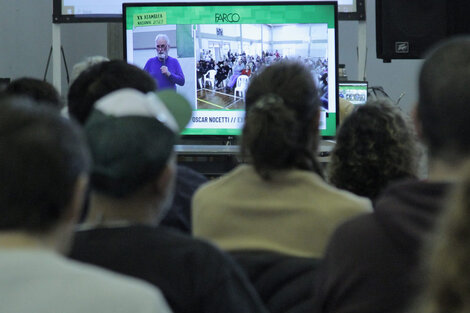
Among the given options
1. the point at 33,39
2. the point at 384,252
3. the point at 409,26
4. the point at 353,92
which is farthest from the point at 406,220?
the point at 33,39

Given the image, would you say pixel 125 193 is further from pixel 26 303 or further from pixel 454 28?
pixel 454 28

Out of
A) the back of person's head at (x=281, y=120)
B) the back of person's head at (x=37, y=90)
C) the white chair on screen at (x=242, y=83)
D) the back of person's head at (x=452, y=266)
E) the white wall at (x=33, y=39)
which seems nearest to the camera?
the back of person's head at (x=452, y=266)

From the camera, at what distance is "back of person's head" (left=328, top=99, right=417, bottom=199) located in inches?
89.2

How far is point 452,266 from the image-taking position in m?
0.66

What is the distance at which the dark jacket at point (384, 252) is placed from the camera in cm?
128

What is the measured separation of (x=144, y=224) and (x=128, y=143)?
149mm

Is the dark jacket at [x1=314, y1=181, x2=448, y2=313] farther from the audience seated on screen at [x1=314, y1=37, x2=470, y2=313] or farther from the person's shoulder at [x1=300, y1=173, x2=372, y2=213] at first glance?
the person's shoulder at [x1=300, y1=173, x2=372, y2=213]

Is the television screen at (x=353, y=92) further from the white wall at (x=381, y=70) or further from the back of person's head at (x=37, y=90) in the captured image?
the back of person's head at (x=37, y=90)

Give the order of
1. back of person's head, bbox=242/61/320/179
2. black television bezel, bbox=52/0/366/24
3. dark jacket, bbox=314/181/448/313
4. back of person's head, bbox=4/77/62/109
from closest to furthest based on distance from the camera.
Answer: dark jacket, bbox=314/181/448/313
back of person's head, bbox=242/61/320/179
back of person's head, bbox=4/77/62/109
black television bezel, bbox=52/0/366/24

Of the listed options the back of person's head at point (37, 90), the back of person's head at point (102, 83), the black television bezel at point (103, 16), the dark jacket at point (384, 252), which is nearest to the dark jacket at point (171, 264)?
the dark jacket at point (384, 252)

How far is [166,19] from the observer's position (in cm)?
377

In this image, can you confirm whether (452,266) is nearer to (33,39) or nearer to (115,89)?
(115,89)

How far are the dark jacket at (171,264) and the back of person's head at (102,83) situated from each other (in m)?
0.80

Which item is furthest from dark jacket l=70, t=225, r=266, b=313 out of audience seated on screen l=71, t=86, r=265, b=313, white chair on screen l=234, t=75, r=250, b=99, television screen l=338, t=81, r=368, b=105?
television screen l=338, t=81, r=368, b=105
